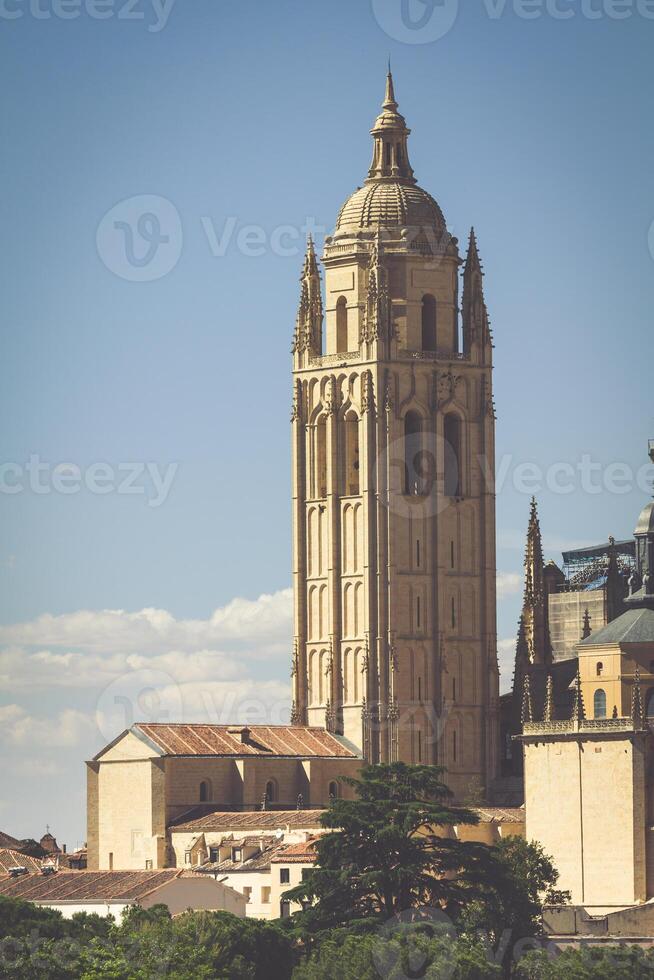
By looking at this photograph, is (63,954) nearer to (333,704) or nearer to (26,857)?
(26,857)

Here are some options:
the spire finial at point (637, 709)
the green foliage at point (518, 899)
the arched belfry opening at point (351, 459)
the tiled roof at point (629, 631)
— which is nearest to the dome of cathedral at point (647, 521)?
the tiled roof at point (629, 631)

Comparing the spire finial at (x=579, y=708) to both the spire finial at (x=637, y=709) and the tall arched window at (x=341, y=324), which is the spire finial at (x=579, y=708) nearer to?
the spire finial at (x=637, y=709)

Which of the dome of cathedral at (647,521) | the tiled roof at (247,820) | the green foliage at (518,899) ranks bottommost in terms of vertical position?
the green foliage at (518,899)

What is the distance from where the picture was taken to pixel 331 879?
106250mm

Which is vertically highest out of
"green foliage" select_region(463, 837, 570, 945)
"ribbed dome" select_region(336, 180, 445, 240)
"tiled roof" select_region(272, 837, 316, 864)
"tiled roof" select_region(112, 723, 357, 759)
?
"ribbed dome" select_region(336, 180, 445, 240)

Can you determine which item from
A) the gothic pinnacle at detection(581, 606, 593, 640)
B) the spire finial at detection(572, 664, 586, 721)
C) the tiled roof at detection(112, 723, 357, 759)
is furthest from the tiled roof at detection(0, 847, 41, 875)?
the gothic pinnacle at detection(581, 606, 593, 640)

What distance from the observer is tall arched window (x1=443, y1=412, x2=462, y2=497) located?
14425cm

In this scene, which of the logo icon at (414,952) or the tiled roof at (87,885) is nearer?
the logo icon at (414,952)

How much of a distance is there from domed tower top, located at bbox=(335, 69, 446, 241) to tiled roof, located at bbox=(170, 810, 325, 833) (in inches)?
980

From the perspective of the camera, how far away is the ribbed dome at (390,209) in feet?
477

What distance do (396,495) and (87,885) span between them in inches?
1033

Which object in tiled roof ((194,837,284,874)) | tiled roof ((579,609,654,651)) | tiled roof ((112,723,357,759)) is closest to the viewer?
tiled roof ((194,837,284,874))

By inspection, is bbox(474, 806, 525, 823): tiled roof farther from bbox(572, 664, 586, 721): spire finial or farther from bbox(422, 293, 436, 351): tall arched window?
bbox(422, 293, 436, 351): tall arched window

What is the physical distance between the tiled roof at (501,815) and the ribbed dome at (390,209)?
25.2 m
